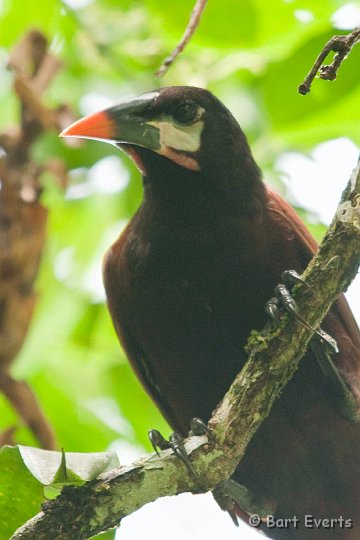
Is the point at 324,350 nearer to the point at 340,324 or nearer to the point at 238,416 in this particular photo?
the point at 340,324

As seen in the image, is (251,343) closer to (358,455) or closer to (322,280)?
(322,280)

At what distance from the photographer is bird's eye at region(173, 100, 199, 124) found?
3.35 meters

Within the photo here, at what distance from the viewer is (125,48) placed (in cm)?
445

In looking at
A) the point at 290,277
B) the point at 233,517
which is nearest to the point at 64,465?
the point at 290,277

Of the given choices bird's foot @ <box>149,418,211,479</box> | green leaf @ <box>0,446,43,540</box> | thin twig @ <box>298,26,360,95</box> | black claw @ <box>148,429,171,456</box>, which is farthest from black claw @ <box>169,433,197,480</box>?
thin twig @ <box>298,26,360,95</box>

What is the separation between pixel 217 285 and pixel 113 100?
144 cm

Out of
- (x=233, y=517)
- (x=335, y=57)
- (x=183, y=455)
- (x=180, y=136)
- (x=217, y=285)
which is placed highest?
(x=180, y=136)

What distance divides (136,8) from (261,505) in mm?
2203

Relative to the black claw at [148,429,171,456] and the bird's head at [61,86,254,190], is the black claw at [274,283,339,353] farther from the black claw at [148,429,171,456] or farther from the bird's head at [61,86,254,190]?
the bird's head at [61,86,254,190]

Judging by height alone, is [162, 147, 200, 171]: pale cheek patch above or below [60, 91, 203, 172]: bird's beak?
below

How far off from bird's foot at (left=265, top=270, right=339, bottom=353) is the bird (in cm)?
14

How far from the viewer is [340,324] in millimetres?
3393

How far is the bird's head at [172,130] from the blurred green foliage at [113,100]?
0.39m

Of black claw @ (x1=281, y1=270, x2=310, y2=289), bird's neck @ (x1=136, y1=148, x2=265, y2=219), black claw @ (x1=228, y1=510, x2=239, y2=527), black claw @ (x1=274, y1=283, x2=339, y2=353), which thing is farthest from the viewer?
black claw @ (x1=228, y1=510, x2=239, y2=527)
